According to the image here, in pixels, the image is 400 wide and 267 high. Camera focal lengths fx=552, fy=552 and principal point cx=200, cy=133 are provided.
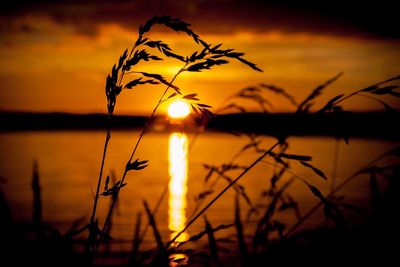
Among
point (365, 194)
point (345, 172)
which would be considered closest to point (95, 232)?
point (365, 194)

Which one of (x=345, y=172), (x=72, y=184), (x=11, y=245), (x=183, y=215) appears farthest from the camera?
(x=345, y=172)

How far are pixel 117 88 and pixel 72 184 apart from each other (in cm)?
1578

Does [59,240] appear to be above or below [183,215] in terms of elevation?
below

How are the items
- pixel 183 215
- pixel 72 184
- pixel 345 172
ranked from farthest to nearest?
1. pixel 345 172
2. pixel 72 184
3. pixel 183 215

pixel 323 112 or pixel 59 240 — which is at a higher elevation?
pixel 323 112

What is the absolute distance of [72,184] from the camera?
17.5m

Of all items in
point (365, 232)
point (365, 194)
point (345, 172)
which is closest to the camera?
point (365, 232)

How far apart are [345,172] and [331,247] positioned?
19.4 meters

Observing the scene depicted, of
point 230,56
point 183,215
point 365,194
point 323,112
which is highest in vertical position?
point 365,194

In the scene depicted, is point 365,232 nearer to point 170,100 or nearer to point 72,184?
point 170,100

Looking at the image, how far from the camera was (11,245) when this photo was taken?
244 centimetres

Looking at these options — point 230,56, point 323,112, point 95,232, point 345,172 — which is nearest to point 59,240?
point 95,232

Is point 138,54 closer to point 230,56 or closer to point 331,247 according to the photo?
point 230,56

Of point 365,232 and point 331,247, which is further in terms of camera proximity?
point 331,247
